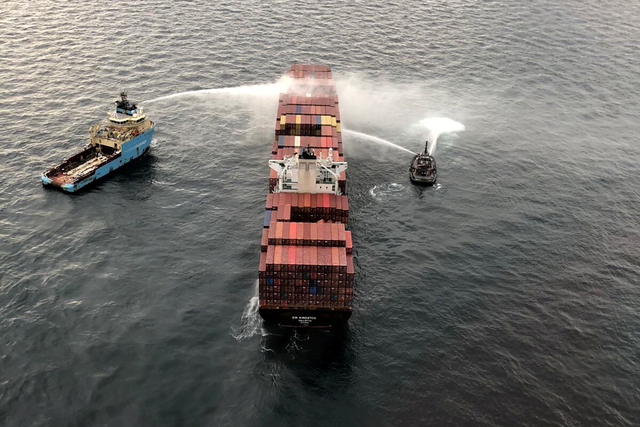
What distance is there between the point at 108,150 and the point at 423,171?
7102 centimetres

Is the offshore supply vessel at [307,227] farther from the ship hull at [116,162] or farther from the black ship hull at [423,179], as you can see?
the ship hull at [116,162]

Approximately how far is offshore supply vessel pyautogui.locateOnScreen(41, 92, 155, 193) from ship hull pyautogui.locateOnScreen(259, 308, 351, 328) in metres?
56.2

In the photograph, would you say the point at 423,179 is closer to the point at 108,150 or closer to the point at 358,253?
the point at 358,253

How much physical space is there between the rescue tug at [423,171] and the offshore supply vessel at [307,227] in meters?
19.5

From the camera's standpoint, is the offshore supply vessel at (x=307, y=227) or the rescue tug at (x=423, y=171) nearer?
the offshore supply vessel at (x=307, y=227)

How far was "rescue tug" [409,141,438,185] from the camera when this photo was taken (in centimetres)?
11969

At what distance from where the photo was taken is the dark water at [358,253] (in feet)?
241

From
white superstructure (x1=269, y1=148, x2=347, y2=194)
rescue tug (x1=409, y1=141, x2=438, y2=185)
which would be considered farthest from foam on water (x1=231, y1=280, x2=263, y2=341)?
rescue tug (x1=409, y1=141, x2=438, y2=185)

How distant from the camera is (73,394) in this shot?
2827 inches

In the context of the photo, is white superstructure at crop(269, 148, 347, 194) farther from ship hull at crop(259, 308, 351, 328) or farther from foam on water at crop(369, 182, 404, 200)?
ship hull at crop(259, 308, 351, 328)

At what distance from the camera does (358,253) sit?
100m

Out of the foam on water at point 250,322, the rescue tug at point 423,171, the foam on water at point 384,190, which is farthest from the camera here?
the rescue tug at point 423,171

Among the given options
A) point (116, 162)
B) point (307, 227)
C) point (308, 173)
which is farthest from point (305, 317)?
point (116, 162)

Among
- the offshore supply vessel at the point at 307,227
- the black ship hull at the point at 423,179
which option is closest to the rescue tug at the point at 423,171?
the black ship hull at the point at 423,179
